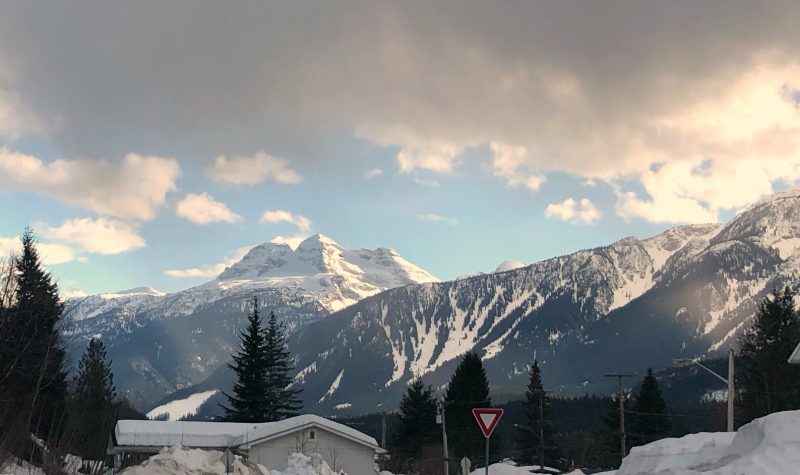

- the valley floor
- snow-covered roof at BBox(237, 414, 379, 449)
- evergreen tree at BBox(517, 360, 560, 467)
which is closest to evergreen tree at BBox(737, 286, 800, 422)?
evergreen tree at BBox(517, 360, 560, 467)

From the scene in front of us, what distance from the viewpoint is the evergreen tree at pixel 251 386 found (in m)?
62.6

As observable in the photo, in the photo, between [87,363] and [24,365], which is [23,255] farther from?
[87,363]

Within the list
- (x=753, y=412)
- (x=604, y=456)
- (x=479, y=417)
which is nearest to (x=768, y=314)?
(x=753, y=412)

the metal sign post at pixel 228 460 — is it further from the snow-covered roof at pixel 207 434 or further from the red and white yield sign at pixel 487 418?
the snow-covered roof at pixel 207 434

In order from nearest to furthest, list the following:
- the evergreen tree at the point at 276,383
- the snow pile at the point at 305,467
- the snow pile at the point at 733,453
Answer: the snow pile at the point at 733,453 < the snow pile at the point at 305,467 < the evergreen tree at the point at 276,383

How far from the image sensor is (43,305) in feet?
127

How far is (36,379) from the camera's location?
38.5 meters

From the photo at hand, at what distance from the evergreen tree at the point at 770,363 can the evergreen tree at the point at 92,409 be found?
39141mm

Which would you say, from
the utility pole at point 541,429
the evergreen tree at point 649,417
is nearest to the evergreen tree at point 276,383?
the utility pole at point 541,429

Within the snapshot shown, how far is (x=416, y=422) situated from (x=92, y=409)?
27397 mm

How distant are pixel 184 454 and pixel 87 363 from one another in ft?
192

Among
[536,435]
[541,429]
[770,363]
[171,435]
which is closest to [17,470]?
[171,435]

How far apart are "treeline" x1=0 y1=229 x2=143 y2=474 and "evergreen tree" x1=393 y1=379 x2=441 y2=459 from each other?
25.7 m

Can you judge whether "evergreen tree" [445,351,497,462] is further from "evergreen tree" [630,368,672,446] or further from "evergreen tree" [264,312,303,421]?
"evergreen tree" [630,368,672,446]
